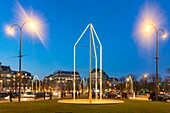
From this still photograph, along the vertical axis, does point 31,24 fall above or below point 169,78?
above

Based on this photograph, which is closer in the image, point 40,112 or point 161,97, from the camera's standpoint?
point 40,112

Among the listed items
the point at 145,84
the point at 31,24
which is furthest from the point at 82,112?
the point at 145,84

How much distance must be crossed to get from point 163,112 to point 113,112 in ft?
13.1

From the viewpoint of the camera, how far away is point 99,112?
22.7 meters

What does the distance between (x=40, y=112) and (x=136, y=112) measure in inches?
283

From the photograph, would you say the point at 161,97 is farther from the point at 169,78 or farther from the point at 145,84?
the point at 145,84

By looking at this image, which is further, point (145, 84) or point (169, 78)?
point (145, 84)

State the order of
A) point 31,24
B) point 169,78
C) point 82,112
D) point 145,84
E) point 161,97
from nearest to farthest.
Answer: point 82,112, point 31,24, point 161,97, point 169,78, point 145,84

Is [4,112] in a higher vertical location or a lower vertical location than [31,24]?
lower

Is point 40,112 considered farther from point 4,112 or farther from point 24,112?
point 4,112

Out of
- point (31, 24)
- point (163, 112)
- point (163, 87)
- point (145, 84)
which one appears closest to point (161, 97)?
point (31, 24)

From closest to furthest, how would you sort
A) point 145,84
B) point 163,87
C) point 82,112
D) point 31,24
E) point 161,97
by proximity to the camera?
point 82,112
point 31,24
point 161,97
point 163,87
point 145,84

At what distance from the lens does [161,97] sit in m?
58.2

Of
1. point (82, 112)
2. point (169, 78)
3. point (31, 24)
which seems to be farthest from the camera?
point (169, 78)
